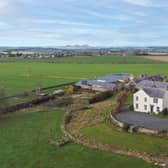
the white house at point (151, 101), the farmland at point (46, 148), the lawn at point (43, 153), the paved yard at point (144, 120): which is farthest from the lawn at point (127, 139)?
the white house at point (151, 101)

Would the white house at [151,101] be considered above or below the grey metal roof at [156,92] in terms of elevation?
below

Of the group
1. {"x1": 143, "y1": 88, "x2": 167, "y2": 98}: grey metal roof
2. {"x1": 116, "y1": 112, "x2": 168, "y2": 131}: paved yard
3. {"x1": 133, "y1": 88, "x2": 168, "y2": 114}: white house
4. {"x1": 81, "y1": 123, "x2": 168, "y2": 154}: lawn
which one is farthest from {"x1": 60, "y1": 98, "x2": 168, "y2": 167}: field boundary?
{"x1": 143, "y1": 88, "x2": 167, "y2": 98}: grey metal roof

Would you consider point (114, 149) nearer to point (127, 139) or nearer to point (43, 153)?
A: point (127, 139)

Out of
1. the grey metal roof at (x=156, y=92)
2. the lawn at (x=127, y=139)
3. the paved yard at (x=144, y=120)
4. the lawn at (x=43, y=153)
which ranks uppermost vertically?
the grey metal roof at (x=156, y=92)

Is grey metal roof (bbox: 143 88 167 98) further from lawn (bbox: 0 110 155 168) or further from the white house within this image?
lawn (bbox: 0 110 155 168)

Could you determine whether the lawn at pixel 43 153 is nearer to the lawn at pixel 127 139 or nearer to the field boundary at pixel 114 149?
the field boundary at pixel 114 149

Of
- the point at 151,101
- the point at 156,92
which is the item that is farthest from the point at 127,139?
the point at 156,92

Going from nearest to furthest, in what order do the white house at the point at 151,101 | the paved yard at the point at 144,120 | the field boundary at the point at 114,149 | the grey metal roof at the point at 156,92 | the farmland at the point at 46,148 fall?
the field boundary at the point at 114,149
the farmland at the point at 46,148
the paved yard at the point at 144,120
the white house at the point at 151,101
the grey metal roof at the point at 156,92
